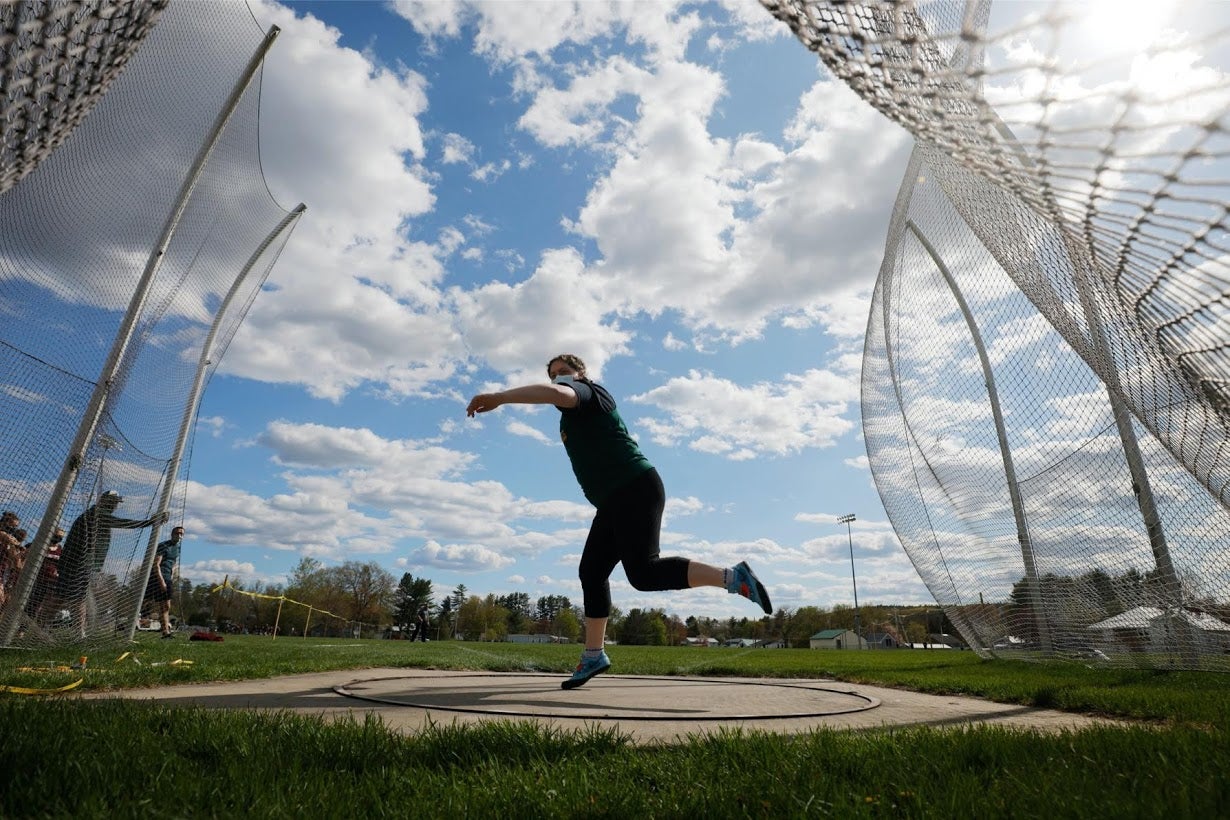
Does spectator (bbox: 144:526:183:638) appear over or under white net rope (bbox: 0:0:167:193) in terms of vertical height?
under

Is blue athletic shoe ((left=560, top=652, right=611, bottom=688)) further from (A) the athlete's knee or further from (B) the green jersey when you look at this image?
(B) the green jersey

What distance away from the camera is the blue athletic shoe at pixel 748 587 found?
5.13 meters

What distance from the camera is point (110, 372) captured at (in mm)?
7387

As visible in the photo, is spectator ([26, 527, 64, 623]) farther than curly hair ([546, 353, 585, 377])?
Yes

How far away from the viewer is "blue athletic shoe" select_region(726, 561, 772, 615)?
5.13 m

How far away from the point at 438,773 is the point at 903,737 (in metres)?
1.77

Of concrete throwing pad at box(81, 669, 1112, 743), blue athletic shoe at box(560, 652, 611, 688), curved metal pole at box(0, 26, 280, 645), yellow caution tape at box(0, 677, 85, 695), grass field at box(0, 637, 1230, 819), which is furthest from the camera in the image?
curved metal pole at box(0, 26, 280, 645)

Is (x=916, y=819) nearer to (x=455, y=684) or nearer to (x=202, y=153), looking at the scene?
(x=455, y=684)

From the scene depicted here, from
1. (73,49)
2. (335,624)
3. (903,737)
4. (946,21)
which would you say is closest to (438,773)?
(903,737)

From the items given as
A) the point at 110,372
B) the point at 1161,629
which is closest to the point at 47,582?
the point at 110,372

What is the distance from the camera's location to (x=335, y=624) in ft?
301

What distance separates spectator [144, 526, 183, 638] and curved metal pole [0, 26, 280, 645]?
4236 millimetres

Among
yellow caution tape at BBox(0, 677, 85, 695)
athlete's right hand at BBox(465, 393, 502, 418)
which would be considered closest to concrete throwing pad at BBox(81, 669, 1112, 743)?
yellow caution tape at BBox(0, 677, 85, 695)

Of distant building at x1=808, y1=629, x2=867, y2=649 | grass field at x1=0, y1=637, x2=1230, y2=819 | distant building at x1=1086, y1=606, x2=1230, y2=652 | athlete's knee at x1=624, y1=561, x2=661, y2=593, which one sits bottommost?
distant building at x1=808, y1=629, x2=867, y2=649
